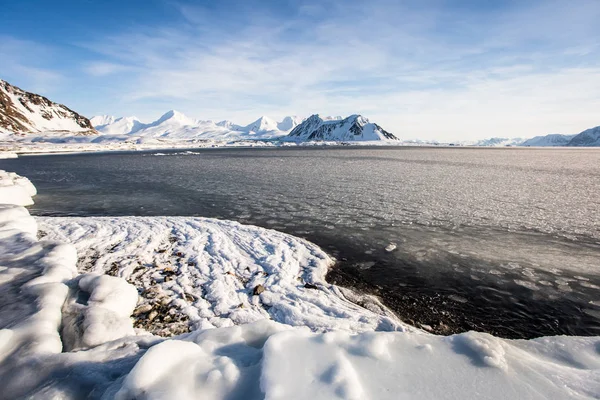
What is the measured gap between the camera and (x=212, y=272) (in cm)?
956

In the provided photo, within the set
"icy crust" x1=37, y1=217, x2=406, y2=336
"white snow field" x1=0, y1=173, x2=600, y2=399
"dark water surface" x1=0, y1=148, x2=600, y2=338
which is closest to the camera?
"white snow field" x1=0, y1=173, x2=600, y2=399

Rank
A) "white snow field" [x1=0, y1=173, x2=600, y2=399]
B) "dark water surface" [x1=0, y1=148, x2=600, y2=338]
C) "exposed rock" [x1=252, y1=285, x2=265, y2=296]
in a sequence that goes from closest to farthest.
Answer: "white snow field" [x1=0, y1=173, x2=600, y2=399] → "dark water surface" [x1=0, y1=148, x2=600, y2=338] → "exposed rock" [x1=252, y1=285, x2=265, y2=296]

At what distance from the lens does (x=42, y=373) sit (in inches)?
150

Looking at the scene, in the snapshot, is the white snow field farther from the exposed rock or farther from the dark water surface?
the dark water surface

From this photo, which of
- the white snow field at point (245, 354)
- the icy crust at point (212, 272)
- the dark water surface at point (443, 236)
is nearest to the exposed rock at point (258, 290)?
the icy crust at point (212, 272)

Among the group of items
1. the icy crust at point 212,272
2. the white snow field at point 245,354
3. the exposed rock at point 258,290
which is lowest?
the icy crust at point 212,272

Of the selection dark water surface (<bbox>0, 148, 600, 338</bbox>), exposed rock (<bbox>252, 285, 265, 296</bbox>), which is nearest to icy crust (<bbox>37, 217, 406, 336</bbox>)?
exposed rock (<bbox>252, 285, 265, 296</bbox>)

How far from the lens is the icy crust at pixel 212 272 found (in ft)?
23.3

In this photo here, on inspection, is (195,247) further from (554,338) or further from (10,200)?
(10,200)

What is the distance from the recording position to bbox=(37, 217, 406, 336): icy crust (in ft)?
23.3

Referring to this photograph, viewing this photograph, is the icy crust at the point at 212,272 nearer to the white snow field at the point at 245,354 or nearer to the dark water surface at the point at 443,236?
the white snow field at the point at 245,354

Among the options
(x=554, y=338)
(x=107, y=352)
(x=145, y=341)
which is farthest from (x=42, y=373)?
(x=554, y=338)

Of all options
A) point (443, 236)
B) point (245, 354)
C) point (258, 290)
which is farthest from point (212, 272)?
point (443, 236)

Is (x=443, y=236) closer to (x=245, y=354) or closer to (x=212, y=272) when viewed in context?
(x=212, y=272)
